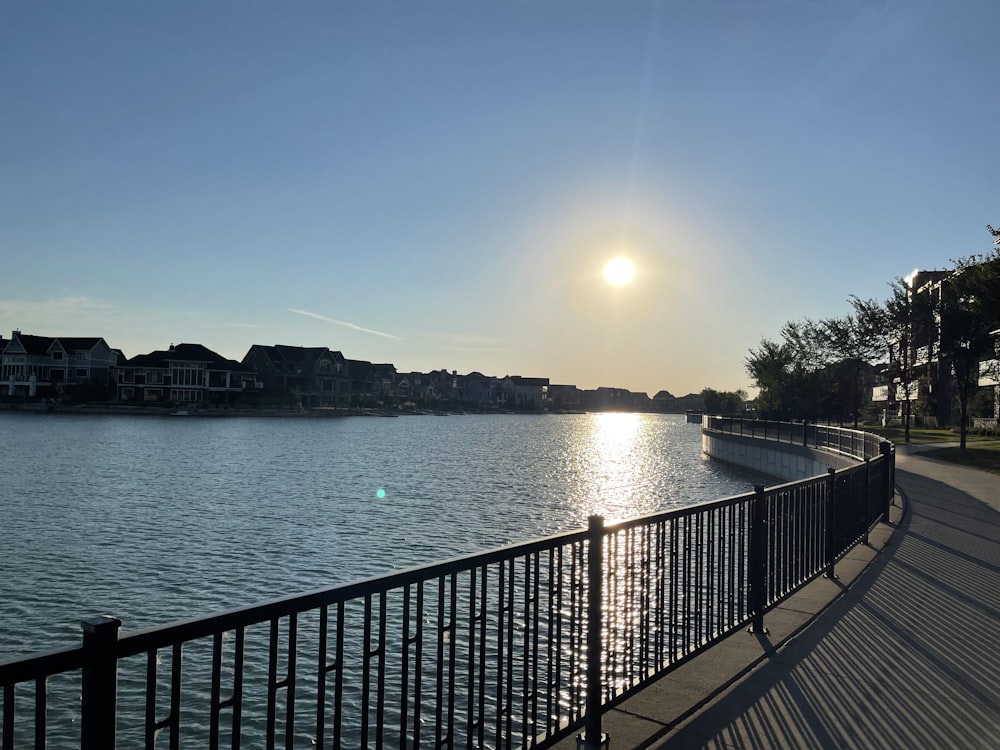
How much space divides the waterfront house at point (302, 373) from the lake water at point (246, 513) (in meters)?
65.2

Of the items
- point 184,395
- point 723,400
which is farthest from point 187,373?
point 723,400

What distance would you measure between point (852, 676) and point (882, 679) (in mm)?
211

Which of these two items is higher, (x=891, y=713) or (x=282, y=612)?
(x=282, y=612)

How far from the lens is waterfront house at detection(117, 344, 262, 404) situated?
105 m

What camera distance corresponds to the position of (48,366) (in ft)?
354

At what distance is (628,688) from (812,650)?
80.8 inches

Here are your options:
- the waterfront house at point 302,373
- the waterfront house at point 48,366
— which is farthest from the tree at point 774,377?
the waterfront house at point 48,366

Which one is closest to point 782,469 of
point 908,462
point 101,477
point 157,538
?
point 908,462

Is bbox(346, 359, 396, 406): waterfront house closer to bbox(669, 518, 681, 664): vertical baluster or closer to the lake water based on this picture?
the lake water

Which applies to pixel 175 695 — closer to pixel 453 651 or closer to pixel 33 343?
pixel 453 651

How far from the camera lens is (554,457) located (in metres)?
51.3

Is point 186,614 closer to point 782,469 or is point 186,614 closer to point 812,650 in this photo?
point 812,650

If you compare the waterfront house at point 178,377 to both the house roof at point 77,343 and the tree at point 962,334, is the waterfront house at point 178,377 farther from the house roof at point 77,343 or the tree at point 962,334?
the tree at point 962,334

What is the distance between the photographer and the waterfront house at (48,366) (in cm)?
10569
